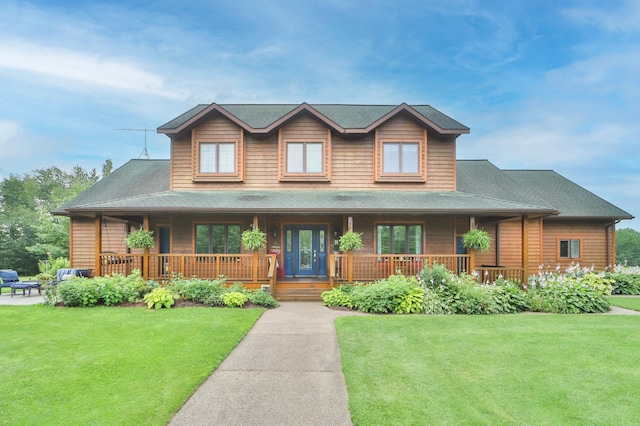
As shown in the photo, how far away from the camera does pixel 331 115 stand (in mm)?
15508

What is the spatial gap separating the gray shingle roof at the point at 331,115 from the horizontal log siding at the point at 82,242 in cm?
637

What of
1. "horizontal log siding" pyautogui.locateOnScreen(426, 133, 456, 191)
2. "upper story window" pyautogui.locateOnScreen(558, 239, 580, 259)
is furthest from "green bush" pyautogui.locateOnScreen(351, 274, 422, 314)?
"upper story window" pyautogui.locateOnScreen(558, 239, 580, 259)

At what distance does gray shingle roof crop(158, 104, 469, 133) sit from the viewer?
46.5 feet

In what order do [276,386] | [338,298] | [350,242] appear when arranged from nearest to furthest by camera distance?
[276,386]
[338,298]
[350,242]

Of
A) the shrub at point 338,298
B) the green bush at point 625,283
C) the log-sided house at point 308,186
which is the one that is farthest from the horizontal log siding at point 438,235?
the green bush at point 625,283

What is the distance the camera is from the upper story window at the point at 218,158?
14086 millimetres

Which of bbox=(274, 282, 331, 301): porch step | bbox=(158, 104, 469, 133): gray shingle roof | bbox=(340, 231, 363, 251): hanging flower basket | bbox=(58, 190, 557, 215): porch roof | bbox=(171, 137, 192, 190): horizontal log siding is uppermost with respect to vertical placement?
bbox=(158, 104, 469, 133): gray shingle roof

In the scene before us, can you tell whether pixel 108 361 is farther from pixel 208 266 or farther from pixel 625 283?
pixel 625 283

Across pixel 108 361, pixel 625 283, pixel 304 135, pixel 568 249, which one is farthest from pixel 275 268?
pixel 625 283

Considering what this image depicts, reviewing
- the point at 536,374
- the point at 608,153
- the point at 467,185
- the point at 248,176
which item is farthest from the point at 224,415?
the point at 608,153

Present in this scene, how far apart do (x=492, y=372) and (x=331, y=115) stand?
12481 mm

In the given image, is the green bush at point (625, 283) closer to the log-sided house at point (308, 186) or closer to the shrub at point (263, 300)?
the log-sided house at point (308, 186)

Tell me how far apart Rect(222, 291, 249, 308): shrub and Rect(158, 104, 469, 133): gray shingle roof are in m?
6.73

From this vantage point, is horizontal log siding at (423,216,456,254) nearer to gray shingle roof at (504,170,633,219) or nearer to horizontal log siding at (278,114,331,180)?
horizontal log siding at (278,114,331,180)
